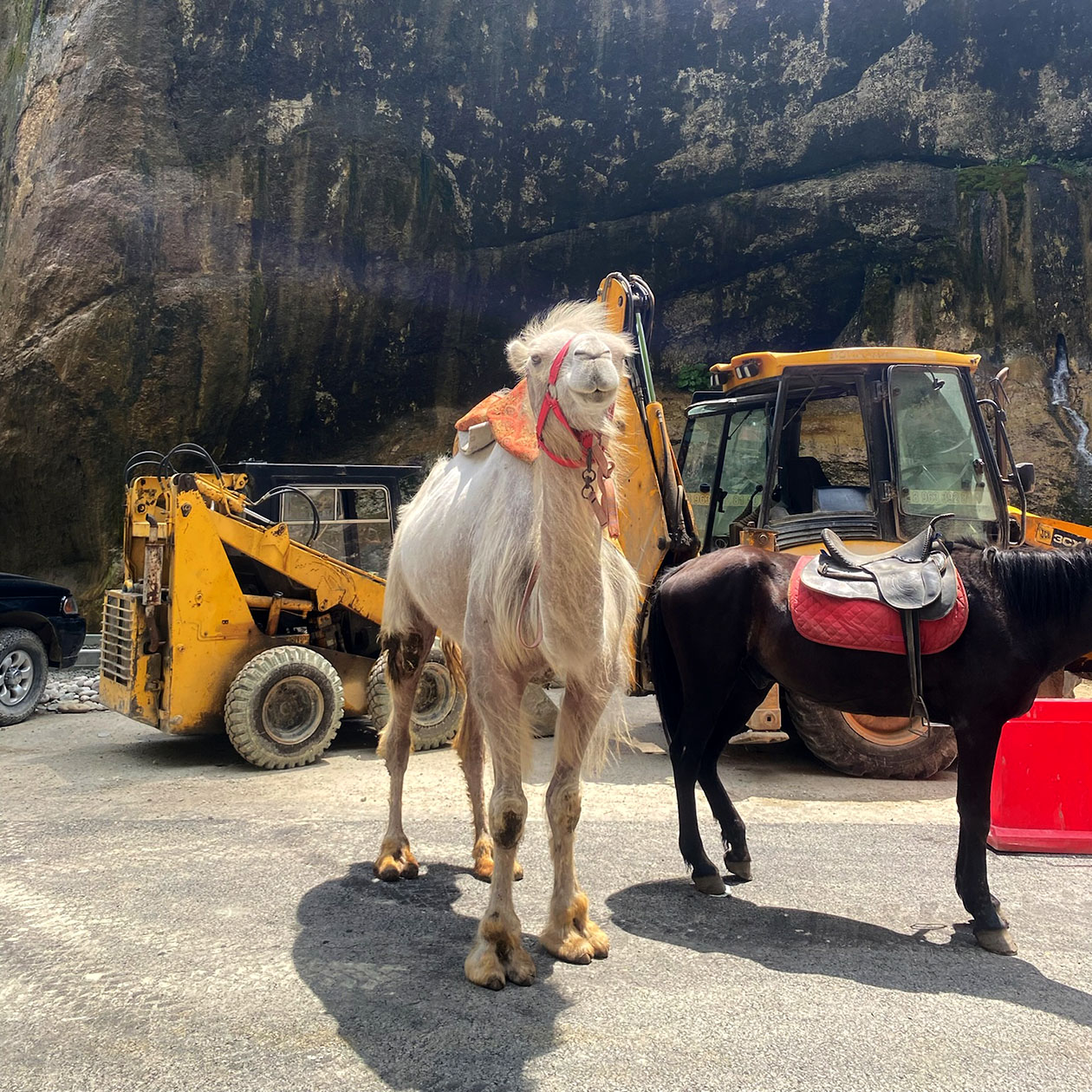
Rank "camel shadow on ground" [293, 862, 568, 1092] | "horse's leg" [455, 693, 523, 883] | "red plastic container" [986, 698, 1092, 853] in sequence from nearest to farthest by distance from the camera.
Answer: "camel shadow on ground" [293, 862, 568, 1092]
"horse's leg" [455, 693, 523, 883]
"red plastic container" [986, 698, 1092, 853]

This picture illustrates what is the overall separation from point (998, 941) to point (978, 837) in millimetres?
382

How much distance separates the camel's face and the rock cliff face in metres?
11.7

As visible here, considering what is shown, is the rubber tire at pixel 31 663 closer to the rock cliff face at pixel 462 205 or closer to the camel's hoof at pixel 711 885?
the rock cliff face at pixel 462 205

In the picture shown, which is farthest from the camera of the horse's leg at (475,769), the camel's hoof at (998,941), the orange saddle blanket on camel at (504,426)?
the horse's leg at (475,769)

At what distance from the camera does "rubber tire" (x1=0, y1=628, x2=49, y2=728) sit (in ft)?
27.0

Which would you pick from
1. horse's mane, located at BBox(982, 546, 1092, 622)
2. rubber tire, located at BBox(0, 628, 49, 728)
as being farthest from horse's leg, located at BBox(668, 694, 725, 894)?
rubber tire, located at BBox(0, 628, 49, 728)

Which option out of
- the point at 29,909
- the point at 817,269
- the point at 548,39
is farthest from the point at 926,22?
the point at 29,909

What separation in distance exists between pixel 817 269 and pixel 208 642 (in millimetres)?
11511

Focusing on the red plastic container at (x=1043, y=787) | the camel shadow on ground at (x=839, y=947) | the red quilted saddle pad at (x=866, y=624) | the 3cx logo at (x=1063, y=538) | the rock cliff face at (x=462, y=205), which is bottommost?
the camel shadow on ground at (x=839, y=947)

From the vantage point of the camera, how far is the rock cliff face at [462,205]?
522 inches

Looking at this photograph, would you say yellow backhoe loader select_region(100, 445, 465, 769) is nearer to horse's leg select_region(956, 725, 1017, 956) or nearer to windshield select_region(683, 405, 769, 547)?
windshield select_region(683, 405, 769, 547)

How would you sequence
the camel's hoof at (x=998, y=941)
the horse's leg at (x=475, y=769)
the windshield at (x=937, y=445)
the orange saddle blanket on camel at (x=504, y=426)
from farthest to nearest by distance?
the windshield at (x=937, y=445) < the horse's leg at (x=475, y=769) < the orange saddle blanket on camel at (x=504, y=426) < the camel's hoof at (x=998, y=941)

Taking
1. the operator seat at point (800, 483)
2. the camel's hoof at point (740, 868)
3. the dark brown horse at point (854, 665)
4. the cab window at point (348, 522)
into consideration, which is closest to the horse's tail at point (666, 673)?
the dark brown horse at point (854, 665)

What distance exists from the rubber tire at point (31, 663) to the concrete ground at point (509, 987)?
310 centimetres
